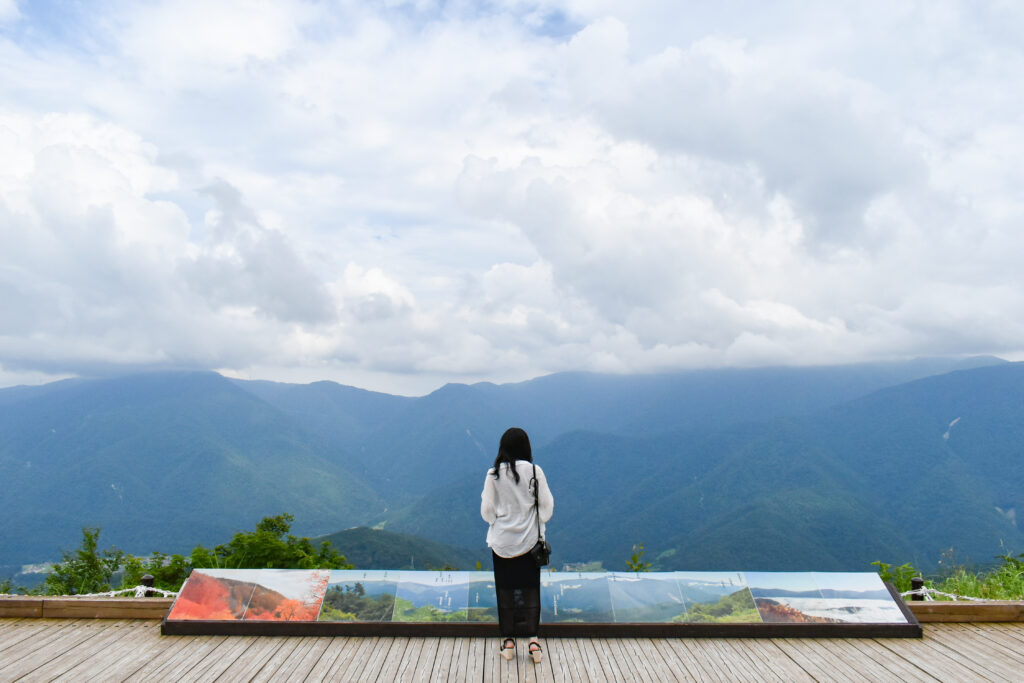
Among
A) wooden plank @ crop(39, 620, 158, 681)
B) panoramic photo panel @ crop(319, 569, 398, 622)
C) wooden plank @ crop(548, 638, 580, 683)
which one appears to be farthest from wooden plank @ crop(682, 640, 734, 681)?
wooden plank @ crop(39, 620, 158, 681)

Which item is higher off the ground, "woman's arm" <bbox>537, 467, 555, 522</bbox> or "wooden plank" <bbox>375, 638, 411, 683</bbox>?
"woman's arm" <bbox>537, 467, 555, 522</bbox>

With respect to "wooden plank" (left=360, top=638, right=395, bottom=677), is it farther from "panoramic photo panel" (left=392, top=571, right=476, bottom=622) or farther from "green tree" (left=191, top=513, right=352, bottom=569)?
"green tree" (left=191, top=513, right=352, bottom=569)

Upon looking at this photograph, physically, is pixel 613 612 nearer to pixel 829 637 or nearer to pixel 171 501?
pixel 829 637


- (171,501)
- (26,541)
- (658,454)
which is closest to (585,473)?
(658,454)

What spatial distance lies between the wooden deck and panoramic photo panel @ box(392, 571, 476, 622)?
206 millimetres

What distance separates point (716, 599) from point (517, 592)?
1831 mm

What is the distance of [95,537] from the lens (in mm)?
12594

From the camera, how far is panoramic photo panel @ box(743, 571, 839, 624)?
17.9 ft

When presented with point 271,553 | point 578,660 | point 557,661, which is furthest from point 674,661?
point 271,553

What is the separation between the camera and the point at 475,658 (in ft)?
15.9

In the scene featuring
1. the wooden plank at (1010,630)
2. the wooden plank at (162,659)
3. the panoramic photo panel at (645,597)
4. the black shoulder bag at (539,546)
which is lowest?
the wooden plank at (1010,630)

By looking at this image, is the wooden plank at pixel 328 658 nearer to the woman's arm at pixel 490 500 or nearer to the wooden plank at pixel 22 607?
the woman's arm at pixel 490 500

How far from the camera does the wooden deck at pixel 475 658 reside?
179 inches

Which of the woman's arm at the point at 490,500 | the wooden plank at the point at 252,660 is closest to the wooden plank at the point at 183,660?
the wooden plank at the point at 252,660
